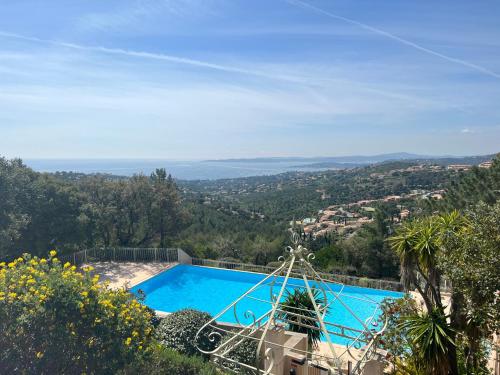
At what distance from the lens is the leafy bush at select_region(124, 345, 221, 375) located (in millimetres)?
5745

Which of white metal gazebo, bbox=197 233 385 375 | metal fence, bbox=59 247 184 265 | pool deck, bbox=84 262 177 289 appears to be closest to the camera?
white metal gazebo, bbox=197 233 385 375

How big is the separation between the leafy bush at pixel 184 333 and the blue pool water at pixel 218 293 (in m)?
4.80

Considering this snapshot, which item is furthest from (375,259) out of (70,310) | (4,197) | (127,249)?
(4,197)

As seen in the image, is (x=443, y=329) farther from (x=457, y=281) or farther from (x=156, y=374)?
(x=156, y=374)

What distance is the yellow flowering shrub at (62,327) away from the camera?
16.8ft

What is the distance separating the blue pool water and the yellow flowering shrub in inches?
294

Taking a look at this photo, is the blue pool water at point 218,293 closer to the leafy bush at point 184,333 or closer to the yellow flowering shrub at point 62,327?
the leafy bush at point 184,333

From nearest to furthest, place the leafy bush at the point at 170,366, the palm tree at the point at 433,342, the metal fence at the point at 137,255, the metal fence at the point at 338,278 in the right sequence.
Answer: the palm tree at the point at 433,342 → the leafy bush at the point at 170,366 → the metal fence at the point at 338,278 → the metal fence at the point at 137,255

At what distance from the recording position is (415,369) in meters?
5.61

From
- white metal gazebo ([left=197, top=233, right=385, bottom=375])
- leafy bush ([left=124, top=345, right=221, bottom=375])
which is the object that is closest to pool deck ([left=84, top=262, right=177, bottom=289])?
white metal gazebo ([left=197, top=233, right=385, bottom=375])

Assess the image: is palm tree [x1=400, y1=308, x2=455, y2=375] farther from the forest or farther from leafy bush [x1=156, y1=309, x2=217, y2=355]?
the forest

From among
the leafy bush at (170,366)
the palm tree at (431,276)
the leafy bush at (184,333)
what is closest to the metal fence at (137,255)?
the leafy bush at (184,333)

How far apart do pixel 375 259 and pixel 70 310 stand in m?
13.8

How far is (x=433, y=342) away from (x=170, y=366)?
154 inches
